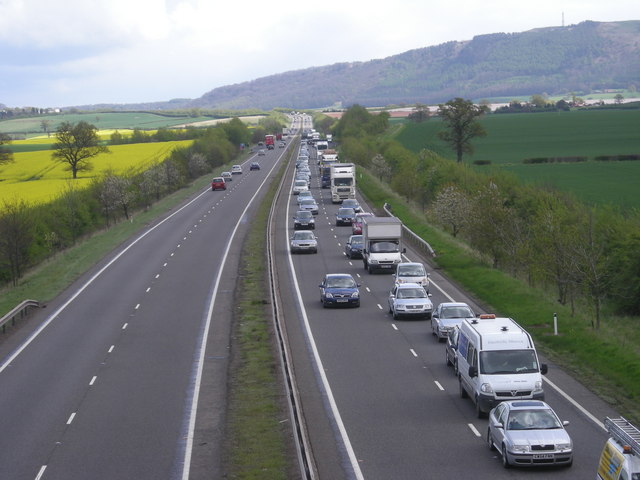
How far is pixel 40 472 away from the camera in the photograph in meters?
19.5

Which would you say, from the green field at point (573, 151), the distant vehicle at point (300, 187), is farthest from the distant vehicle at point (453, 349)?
the distant vehicle at point (300, 187)

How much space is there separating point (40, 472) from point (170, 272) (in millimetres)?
32118

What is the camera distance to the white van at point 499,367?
876 inches

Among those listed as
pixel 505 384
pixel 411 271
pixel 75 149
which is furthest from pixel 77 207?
pixel 505 384

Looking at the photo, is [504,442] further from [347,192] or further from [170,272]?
[347,192]

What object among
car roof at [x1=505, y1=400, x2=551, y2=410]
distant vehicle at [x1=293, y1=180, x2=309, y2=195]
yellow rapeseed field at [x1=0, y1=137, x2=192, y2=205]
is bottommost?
distant vehicle at [x1=293, y1=180, x2=309, y2=195]

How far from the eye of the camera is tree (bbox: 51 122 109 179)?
13412 centimetres

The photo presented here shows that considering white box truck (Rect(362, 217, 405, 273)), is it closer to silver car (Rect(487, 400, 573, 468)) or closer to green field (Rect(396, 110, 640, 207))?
green field (Rect(396, 110, 640, 207))

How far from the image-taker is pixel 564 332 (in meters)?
33.4

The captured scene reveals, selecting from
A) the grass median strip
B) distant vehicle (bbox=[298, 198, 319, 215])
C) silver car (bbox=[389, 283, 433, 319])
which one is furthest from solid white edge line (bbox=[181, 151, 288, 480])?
distant vehicle (bbox=[298, 198, 319, 215])

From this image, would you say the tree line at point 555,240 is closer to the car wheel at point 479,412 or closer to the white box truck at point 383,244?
the white box truck at point 383,244

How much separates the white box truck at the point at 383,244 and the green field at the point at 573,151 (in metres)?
24.4

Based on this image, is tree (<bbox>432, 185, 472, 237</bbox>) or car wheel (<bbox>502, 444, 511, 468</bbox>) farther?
tree (<bbox>432, 185, 472, 237</bbox>)

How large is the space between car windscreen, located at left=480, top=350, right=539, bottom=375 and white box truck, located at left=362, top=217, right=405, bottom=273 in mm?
26833
